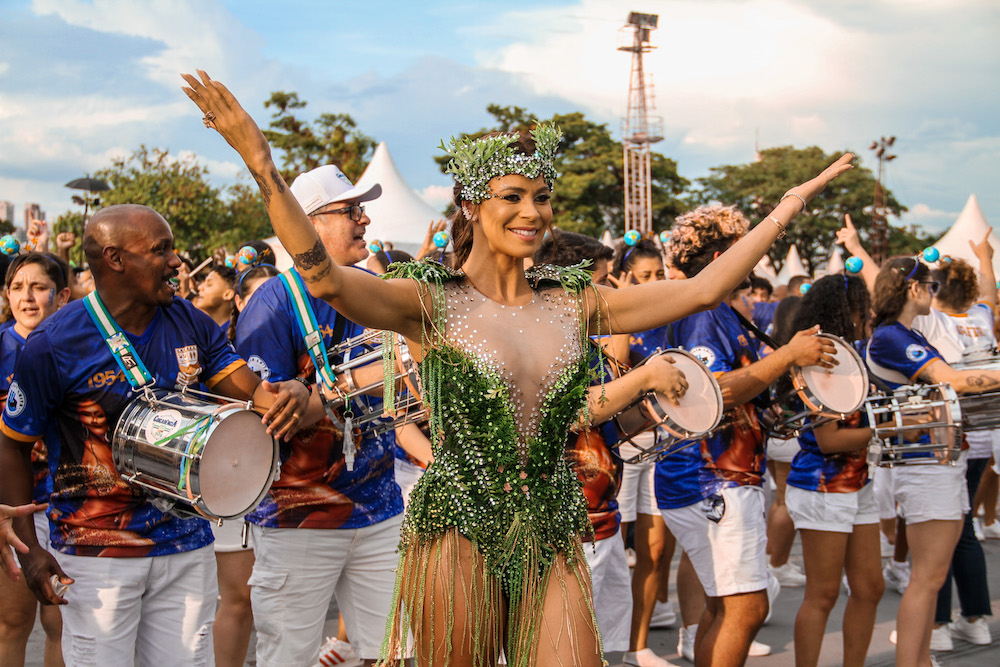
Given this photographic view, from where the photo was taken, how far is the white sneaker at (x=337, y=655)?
19.3 ft

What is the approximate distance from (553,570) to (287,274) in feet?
6.99

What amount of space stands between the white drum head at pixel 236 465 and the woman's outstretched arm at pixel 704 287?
4.48 ft

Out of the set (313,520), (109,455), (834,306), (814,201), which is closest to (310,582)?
(313,520)

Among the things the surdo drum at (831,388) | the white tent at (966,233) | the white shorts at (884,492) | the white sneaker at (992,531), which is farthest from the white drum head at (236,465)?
the white tent at (966,233)

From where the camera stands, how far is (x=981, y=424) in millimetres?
5520

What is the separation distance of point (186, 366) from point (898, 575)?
6.13 meters

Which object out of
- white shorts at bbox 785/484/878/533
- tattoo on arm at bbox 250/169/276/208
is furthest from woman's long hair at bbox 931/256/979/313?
tattoo on arm at bbox 250/169/276/208

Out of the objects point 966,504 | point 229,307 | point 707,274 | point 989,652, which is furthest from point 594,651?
point 229,307

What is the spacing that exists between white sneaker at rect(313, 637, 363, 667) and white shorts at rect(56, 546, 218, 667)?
7.77ft

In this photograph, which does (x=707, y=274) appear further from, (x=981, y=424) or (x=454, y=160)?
(x=981, y=424)

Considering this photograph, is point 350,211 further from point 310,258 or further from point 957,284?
point 957,284

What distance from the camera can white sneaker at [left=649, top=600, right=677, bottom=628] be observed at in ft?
22.0

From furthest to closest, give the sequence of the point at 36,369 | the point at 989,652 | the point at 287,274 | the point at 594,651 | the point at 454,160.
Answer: the point at 989,652
the point at 287,274
the point at 36,369
the point at 454,160
the point at 594,651

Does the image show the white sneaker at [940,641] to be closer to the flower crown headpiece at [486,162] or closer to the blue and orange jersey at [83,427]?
the flower crown headpiece at [486,162]
